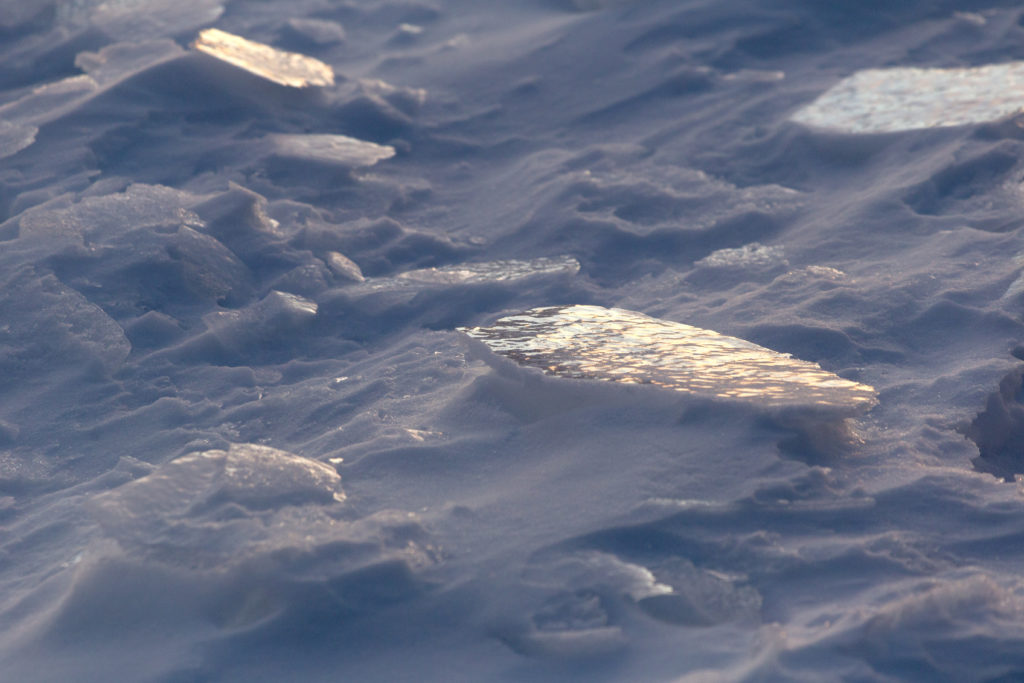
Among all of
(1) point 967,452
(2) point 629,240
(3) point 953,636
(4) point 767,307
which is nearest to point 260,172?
(2) point 629,240

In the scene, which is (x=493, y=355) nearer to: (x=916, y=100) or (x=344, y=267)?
(x=344, y=267)

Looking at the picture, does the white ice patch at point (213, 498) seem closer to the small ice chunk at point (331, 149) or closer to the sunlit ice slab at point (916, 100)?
the small ice chunk at point (331, 149)

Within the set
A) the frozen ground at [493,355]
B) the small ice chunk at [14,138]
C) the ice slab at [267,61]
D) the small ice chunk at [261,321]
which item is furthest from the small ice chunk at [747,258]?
the small ice chunk at [14,138]

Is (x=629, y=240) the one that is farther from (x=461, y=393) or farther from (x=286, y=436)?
(x=286, y=436)

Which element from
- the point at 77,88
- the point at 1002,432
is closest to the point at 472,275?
the point at 1002,432

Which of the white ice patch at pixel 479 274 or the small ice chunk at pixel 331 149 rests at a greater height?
the small ice chunk at pixel 331 149

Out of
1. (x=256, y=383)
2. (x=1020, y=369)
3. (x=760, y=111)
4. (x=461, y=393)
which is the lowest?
(x=256, y=383)
